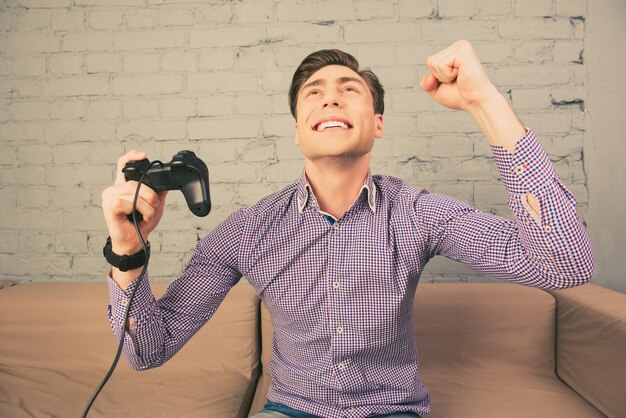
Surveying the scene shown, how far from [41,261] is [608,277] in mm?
2466

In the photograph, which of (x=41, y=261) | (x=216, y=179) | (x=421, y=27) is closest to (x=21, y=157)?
(x=41, y=261)

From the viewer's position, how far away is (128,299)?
101 cm

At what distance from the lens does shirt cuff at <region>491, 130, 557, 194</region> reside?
0.89 m

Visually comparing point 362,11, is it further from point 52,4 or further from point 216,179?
point 52,4

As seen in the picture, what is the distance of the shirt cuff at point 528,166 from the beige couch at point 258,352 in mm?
877

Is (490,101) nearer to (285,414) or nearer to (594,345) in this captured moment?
(285,414)

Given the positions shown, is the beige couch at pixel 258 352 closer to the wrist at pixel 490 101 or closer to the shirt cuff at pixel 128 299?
the shirt cuff at pixel 128 299

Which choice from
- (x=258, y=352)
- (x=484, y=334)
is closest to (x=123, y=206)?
(x=258, y=352)

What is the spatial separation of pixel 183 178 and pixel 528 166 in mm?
669

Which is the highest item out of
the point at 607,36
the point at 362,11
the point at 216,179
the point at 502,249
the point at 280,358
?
the point at 362,11

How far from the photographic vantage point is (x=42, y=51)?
6.63 ft

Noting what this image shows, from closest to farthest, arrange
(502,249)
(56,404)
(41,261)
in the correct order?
(502,249), (56,404), (41,261)

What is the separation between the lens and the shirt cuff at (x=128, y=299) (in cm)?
101

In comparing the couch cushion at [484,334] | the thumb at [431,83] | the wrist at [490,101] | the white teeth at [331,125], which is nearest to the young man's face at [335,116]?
the white teeth at [331,125]
